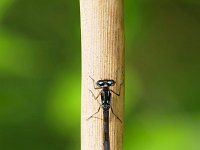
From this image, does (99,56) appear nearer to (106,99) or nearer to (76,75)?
(106,99)

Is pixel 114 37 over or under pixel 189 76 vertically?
over

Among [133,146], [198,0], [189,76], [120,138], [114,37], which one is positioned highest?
[198,0]

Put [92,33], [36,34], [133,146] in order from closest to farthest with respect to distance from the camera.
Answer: [92,33] → [133,146] → [36,34]

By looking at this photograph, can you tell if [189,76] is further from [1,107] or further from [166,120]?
[1,107]

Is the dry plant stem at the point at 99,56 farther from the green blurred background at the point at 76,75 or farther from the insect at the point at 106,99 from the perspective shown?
the green blurred background at the point at 76,75

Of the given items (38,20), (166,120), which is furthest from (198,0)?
(38,20)

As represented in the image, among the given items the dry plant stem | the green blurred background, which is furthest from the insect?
the green blurred background

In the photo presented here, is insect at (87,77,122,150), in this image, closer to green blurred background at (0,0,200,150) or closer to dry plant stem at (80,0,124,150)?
dry plant stem at (80,0,124,150)

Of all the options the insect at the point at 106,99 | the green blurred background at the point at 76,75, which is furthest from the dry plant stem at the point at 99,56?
the green blurred background at the point at 76,75
